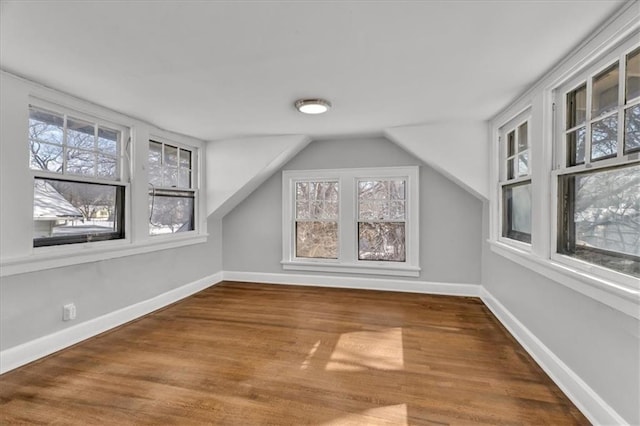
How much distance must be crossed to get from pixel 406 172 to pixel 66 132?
151 inches

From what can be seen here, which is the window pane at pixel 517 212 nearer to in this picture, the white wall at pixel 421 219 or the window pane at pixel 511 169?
the window pane at pixel 511 169

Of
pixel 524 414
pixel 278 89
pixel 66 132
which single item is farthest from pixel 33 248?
pixel 524 414

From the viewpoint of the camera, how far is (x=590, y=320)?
176cm

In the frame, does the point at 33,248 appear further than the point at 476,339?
No

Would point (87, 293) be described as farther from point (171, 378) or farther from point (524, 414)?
point (524, 414)

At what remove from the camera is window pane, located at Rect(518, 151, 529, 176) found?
2.69 m

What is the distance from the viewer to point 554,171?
2164mm

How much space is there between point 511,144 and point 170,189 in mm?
4050

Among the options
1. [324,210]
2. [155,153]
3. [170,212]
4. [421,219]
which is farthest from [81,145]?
[421,219]

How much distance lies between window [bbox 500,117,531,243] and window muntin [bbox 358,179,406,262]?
1342mm

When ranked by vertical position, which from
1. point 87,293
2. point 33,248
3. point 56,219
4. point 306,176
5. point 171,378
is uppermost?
point 306,176

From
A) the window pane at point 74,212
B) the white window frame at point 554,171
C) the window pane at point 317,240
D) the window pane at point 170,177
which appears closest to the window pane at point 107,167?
the window pane at point 74,212

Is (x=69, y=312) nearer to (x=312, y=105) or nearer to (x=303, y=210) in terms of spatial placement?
(x=312, y=105)

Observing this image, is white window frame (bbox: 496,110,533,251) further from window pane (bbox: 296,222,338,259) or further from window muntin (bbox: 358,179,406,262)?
window pane (bbox: 296,222,338,259)
